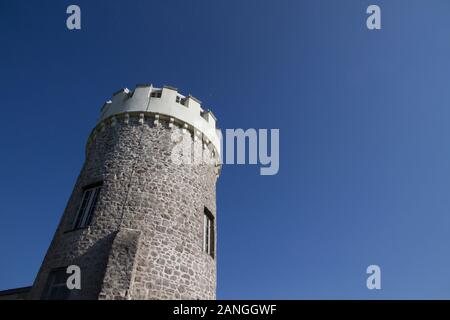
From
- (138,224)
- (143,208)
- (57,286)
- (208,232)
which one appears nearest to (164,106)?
(143,208)

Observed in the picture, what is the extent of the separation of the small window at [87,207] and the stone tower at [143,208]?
4 centimetres

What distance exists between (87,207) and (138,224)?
2.32 meters

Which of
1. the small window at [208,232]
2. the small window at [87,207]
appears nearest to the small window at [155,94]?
the small window at [87,207]

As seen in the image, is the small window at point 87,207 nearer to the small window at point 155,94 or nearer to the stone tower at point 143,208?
the stone tower at point 143,208

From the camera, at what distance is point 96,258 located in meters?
9.05

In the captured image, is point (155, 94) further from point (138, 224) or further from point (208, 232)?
point (208, 232)

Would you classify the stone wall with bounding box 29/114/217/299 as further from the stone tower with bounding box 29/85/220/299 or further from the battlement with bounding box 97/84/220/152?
the battlement with bounding box 97/84/220/152

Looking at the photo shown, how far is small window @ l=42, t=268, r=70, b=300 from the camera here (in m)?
8.80

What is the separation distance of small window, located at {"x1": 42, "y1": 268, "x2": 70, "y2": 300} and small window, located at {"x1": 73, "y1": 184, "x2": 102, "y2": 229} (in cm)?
151

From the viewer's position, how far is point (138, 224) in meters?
9.83

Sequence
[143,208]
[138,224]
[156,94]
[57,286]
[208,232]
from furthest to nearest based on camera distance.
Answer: [156,94] → [208,232] → [143,208] → [138,224] → [57,286]

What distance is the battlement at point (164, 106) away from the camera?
496 inches
